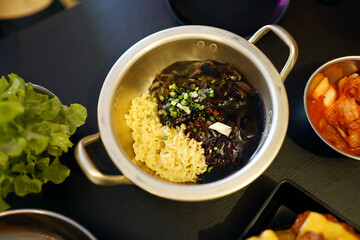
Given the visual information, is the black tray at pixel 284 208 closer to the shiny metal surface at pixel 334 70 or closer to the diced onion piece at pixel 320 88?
the shiny metal surface at pixel 334 70

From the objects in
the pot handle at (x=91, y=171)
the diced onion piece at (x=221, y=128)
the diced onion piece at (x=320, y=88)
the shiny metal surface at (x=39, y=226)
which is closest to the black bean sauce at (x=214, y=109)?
the diced onion piece at (x=221, y=128)

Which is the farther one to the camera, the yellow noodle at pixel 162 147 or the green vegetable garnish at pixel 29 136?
the yellow noodle at pixel 162 147

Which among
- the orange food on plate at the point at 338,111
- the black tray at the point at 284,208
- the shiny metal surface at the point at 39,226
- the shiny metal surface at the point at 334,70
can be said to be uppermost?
the shiny metal surface at the point at 334,70

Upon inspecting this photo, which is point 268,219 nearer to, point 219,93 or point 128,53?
point 219,93

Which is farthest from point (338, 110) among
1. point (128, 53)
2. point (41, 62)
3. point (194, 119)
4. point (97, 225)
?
point (41, 62)

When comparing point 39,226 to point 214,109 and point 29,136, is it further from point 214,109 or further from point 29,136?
point 214,109

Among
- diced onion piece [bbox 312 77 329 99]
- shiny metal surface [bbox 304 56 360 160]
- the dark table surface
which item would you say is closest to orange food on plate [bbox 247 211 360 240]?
the dark table surface

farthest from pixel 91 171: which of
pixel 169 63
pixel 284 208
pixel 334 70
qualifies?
pixel 334 70
